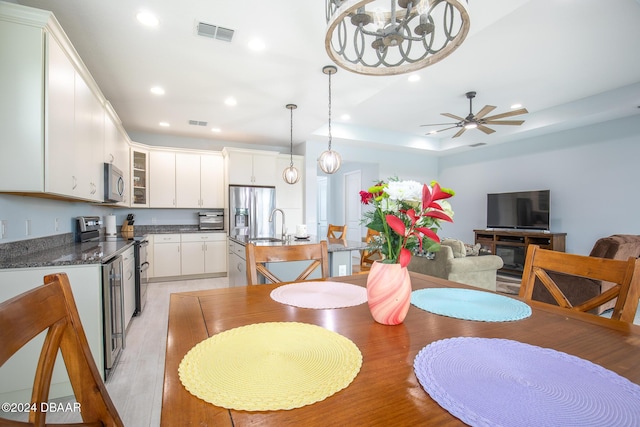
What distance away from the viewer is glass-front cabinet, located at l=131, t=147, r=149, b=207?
15.6ft

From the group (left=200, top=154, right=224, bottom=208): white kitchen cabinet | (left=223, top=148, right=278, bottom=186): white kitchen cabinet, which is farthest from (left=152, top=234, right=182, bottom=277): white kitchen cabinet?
(left=223, top=148, right=278, bottom=186): white kitchen cabinet

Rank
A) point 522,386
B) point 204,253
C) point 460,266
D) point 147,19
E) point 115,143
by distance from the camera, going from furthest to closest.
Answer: point 204,253
point 115,143
point 460,266
point 147,19
point 522,386

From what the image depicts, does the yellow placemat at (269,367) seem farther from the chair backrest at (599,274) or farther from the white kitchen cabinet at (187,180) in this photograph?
the white kitchen cabinet at (187,180)

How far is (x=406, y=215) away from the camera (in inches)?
36.8

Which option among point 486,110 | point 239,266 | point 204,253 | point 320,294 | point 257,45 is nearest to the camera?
point 320,294

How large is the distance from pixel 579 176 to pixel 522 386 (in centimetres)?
586

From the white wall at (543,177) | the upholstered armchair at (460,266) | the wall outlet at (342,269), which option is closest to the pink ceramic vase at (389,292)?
the wall outlet at (342,269)

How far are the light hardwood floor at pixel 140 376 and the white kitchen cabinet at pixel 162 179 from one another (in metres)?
2.13

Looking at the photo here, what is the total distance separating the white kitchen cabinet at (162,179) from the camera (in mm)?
4930

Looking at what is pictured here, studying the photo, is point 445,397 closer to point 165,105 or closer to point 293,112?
point 293,112

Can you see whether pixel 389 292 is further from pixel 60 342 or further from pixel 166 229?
pixel 166 229

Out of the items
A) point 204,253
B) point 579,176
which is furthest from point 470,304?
point 579,176

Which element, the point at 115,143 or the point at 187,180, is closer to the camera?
the point at 115,143

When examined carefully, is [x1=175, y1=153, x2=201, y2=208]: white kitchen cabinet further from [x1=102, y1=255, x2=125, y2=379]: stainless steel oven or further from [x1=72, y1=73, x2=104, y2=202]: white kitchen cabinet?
[x1=102, y1=255, x2=125, y2=379]: stainless steel oven
